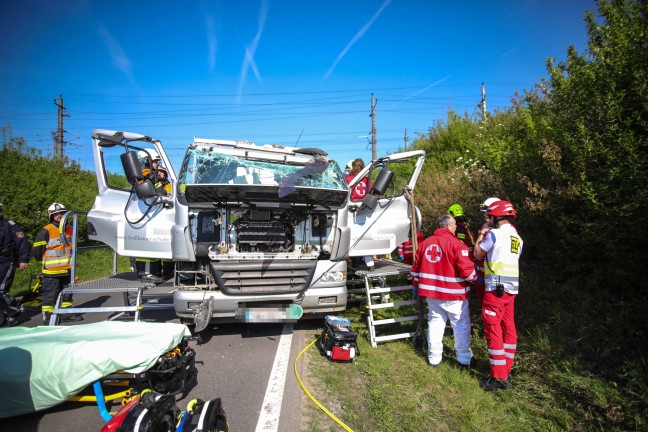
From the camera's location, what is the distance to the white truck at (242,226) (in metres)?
4.17

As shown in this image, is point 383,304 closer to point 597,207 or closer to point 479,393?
point 479,393

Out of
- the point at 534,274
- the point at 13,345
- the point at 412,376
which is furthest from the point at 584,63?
the point at 13,345

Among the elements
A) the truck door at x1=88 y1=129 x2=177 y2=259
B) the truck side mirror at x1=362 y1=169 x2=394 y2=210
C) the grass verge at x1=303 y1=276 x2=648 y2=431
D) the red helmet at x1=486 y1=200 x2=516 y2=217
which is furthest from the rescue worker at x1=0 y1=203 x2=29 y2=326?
the red helmet at x1=486 y1=200 x2=516 y2=217

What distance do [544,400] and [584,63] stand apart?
4016mm

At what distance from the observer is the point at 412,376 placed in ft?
12.1

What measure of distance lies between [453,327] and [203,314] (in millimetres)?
2882

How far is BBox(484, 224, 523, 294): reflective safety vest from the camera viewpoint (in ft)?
11.7

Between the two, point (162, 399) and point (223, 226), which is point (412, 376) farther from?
point (223, 226)

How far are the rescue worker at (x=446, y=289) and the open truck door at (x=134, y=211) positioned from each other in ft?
9.81

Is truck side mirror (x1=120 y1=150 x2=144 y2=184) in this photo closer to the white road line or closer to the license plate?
the license plate

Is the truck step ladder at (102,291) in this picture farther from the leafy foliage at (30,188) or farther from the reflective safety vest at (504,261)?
the leafy foliage at (30,188)

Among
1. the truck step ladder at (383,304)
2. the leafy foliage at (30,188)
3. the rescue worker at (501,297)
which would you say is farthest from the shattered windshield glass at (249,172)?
the leafy foliage at (30,188)

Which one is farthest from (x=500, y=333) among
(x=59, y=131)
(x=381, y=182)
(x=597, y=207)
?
(x=59, y=131)

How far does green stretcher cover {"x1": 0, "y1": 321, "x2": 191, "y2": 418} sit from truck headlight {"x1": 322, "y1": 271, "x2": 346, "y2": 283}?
2.12 metres
